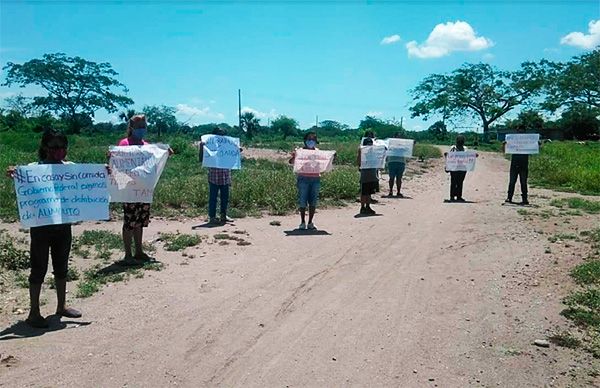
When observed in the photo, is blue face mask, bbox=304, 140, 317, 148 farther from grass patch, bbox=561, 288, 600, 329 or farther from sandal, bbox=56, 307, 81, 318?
sandal, bbox=56, 307, 81, 318

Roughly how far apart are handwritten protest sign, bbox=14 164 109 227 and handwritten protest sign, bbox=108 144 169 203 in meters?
0.97

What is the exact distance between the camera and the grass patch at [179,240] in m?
8.41

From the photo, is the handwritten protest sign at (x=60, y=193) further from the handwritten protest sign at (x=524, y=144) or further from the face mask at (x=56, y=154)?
the handwritten protest sign at (x=524, y=144)

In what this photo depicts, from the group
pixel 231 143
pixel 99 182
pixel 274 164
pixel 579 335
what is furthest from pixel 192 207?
pixel 274 164

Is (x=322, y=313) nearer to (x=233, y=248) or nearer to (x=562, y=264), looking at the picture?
(x=233, y=248)

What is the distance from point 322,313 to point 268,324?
0.63 m

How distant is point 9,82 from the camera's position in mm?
62656

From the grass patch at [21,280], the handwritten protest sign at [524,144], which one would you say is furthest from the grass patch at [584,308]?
the handwritten protest sign at [524,144]

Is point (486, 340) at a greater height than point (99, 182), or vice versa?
point (99, 182)

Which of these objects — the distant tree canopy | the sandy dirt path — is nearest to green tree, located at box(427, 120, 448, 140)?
the distant tree canopy

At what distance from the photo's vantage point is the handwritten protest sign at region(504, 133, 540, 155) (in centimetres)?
1377

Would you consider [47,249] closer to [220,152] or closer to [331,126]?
[220,152]

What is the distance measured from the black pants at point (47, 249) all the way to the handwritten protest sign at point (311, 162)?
5295mm

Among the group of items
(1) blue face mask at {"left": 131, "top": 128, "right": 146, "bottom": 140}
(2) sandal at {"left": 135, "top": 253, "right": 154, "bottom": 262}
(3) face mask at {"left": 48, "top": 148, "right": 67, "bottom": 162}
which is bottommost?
(2) sandal at {"left": 135, "top": 253, "right": 154, "bottom": 262}
